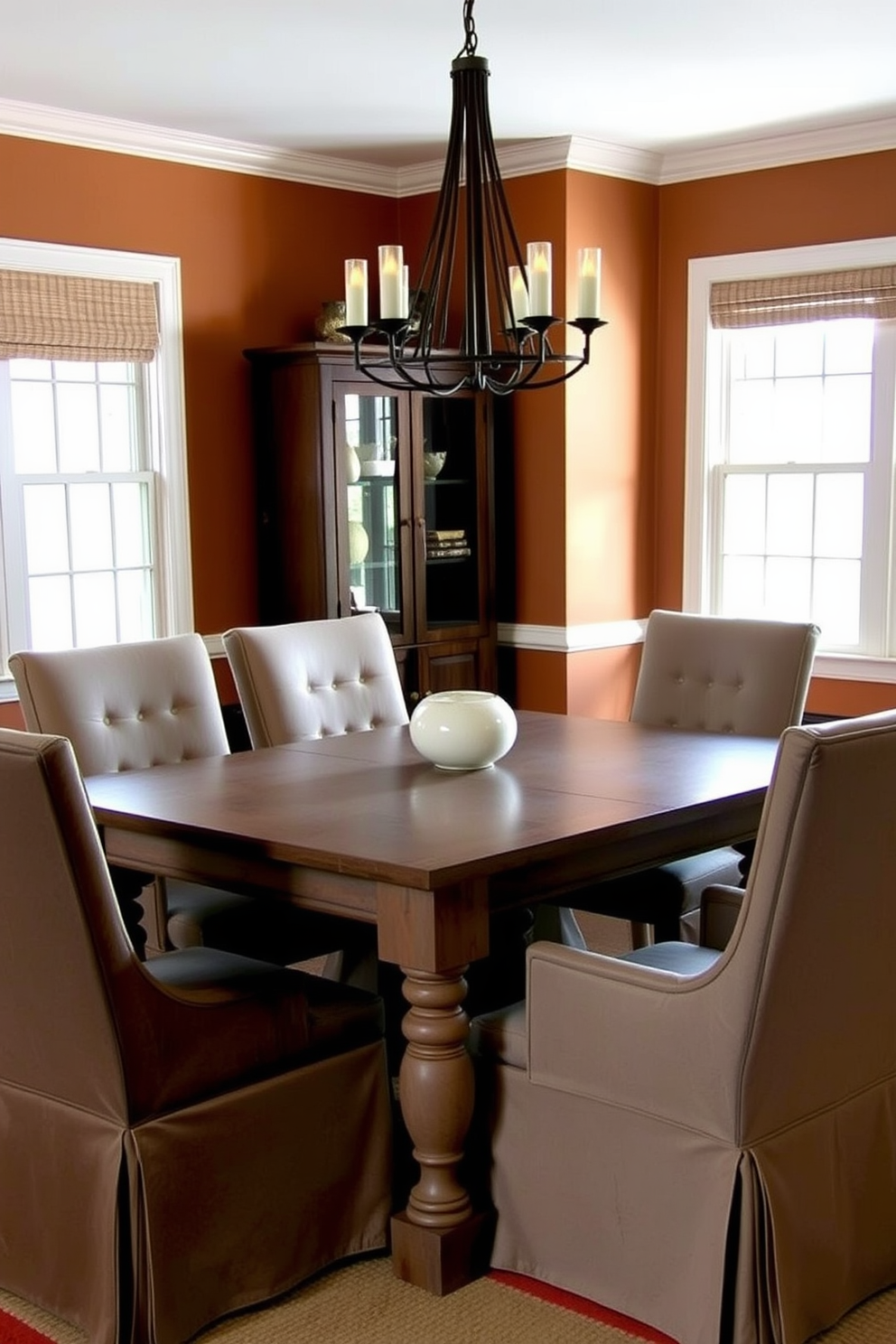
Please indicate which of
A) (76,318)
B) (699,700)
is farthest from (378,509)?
(699,700)

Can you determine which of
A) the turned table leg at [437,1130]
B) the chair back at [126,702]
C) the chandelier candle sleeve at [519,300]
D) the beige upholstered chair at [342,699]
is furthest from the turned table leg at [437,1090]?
the chandelier candle sleeve at [519,300]

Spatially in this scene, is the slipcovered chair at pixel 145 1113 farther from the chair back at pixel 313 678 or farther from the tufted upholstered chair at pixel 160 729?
the chair back at pixel 313 678

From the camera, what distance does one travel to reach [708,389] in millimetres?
5785

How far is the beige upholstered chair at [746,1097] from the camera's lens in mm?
2225

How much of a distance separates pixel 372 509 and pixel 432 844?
3017 millimetres

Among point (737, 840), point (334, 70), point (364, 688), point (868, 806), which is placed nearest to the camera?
point (868, 806)

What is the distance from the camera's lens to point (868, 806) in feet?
7.48

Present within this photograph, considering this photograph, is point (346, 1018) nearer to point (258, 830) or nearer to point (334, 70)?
point (258, 830)

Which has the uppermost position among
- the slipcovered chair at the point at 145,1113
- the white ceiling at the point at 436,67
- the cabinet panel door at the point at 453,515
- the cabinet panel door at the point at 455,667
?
the white ceiling at the point at 436,67

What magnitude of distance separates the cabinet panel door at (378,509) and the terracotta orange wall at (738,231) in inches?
42.3

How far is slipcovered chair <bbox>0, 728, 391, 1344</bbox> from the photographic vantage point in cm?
228

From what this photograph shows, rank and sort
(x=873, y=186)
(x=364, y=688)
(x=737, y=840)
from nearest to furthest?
1. (x=737, y=840)
2. (x=364, y=688)
3. (x=873, y=186)

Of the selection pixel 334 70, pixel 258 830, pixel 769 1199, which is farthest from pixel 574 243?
pixel 769 1199

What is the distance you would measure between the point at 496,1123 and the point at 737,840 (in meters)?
0.83
